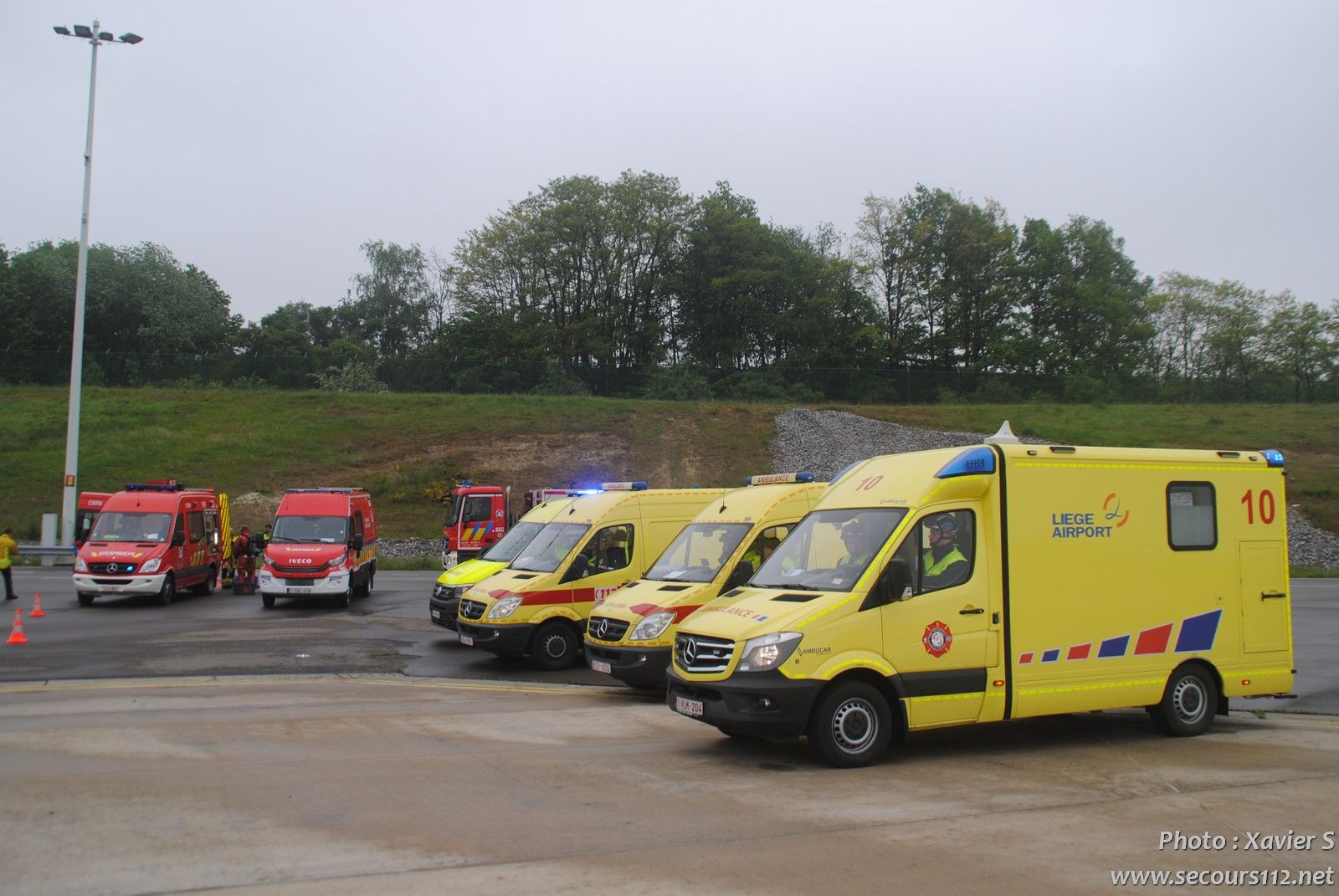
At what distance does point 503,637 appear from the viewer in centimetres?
1411

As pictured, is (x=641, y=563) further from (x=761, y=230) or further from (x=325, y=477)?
(x=761, y=230)

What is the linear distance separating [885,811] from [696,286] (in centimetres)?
6752

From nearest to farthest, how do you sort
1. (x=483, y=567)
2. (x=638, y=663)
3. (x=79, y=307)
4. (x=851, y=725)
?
(x=851, y=725) → (x=638, y=663) → (x=483, y=567) → (x=79, y=307)

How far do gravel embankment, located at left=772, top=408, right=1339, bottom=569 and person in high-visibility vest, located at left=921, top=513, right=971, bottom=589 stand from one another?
3700 centimetres

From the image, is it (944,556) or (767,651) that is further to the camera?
(944,556)

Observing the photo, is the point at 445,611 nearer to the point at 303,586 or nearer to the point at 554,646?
the point at 554,646

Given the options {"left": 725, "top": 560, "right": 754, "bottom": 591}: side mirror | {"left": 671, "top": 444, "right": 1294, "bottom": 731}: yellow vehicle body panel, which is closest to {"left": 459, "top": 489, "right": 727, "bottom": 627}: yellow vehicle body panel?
{"left": 725, "top": 560, "right": 754, "bottom": 591}: side mirror

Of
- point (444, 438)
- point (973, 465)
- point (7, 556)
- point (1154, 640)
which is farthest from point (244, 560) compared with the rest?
point (444, 438)

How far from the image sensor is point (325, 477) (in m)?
45.7

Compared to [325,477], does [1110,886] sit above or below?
below

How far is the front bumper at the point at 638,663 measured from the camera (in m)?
11.6

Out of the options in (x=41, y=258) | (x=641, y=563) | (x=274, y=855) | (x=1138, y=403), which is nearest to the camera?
(x=274, y=855)

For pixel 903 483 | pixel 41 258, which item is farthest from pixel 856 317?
pixel 903 483

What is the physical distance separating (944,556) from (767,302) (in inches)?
2608
